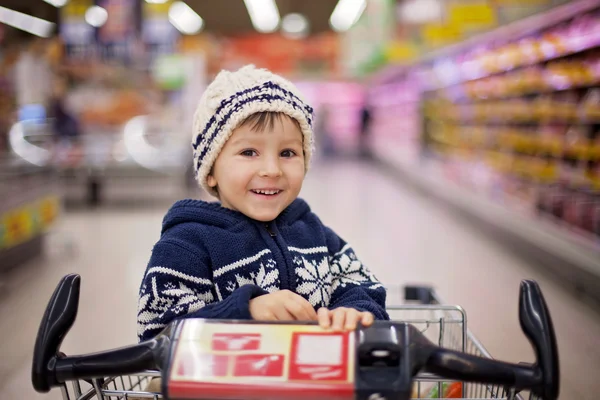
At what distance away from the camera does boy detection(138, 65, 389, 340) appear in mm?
1314

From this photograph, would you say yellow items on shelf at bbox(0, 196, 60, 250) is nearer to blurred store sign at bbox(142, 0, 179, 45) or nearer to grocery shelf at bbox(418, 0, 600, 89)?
blurred store sign at bbox(142, 0, 179, 45)

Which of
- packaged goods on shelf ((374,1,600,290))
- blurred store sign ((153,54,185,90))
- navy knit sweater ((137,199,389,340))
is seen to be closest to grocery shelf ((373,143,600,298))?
packaged goods on shelf ((374,1,600,290))

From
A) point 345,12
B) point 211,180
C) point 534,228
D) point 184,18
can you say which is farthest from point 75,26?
point 211,180

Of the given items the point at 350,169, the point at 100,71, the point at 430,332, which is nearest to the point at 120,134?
the point at 100,71

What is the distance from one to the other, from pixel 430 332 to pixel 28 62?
4668 millimetres

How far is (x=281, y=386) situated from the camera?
2.98 feet

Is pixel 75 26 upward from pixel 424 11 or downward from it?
downward

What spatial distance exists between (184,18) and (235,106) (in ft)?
35.4

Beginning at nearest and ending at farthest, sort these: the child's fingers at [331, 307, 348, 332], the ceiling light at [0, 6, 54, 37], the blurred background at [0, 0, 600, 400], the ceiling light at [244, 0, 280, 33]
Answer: the child's fingers at [331, 307, 348, 332] < the blurred background at [0, 0, 600, 400] < the ceiling light at [0, 6, 54, 37] < the ceiling light at [244, 0, 280, 33]

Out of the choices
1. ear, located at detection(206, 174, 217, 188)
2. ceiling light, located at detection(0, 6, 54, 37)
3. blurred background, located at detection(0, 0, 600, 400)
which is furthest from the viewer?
ceiling light, located at detection(0, 6, 54, 37)

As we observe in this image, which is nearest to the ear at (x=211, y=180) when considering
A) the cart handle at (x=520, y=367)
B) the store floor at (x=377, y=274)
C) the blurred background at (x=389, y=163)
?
the cart handle at (x=520, y=367)

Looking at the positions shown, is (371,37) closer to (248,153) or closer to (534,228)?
(534,228)

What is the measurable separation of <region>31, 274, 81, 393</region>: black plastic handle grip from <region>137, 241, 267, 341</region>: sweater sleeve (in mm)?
219

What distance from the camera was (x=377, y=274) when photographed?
4.55 m
